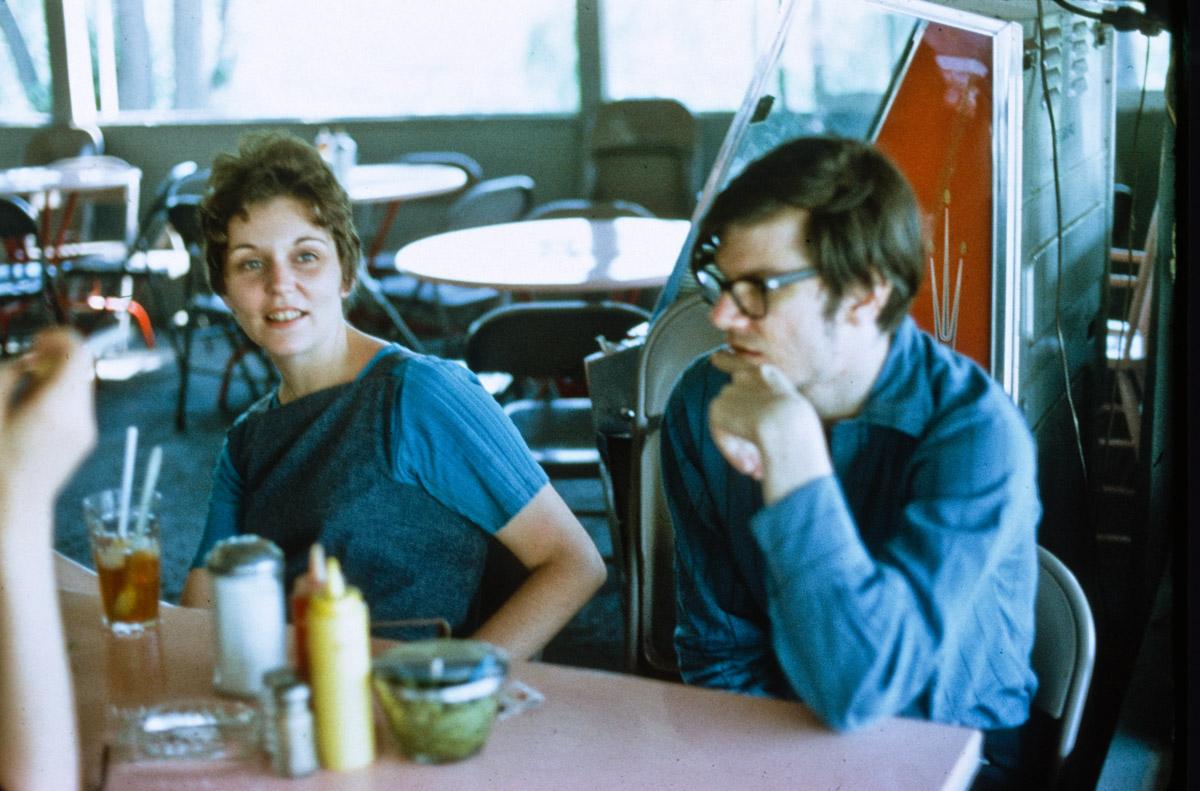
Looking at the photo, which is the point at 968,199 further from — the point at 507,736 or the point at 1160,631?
the point at 507,736

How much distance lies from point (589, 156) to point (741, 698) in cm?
499

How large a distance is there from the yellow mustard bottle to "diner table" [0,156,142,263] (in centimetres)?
466

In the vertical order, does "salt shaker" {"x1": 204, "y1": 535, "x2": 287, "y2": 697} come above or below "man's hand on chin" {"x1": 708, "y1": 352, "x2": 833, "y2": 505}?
below

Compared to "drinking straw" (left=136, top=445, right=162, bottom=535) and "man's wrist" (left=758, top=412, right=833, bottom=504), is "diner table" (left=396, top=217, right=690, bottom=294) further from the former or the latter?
"man's wrist" (left=758, top=412, right=833, bottom=504)

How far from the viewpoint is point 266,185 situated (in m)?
1.49

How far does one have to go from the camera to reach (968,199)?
1720 millimetres

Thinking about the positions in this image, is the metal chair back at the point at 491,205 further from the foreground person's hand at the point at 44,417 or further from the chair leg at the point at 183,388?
the foreground person's hand at the point at 44,417

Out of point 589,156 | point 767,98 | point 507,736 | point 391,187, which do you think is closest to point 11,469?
point 507,736

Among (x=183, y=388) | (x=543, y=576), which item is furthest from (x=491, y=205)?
(x=543, y=576)

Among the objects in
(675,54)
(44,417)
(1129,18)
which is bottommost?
(44,417)

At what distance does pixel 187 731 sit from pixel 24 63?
11.3 ft

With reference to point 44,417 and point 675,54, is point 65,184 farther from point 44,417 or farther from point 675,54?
point 44,417

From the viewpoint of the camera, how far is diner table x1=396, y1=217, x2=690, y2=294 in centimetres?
307

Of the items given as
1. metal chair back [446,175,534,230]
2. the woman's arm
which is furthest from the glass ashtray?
metal chair back [446,175,534,230]
